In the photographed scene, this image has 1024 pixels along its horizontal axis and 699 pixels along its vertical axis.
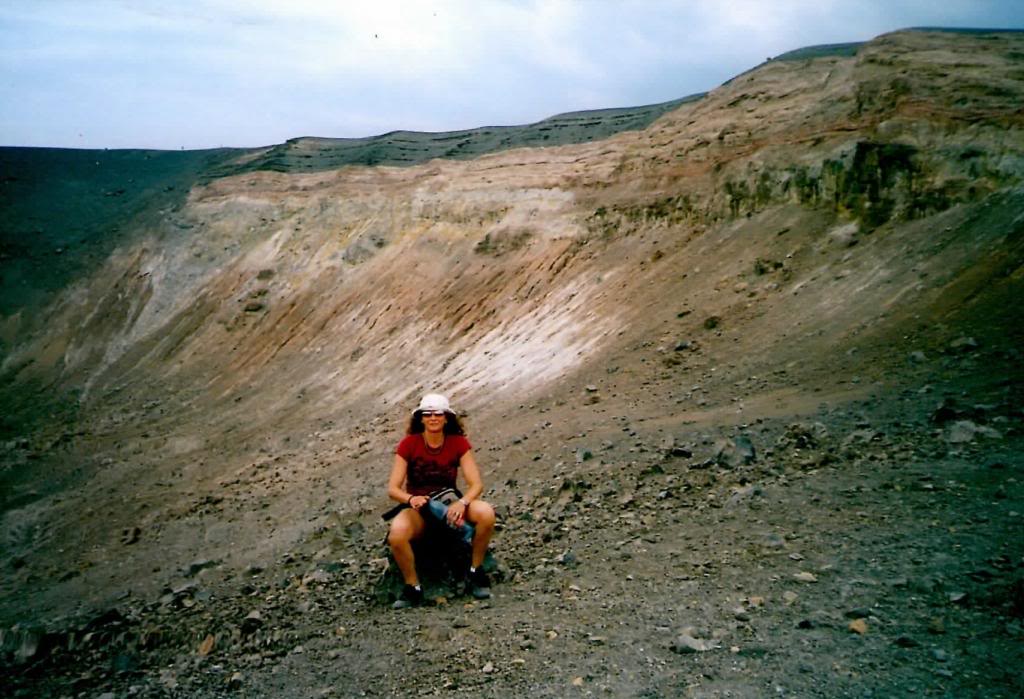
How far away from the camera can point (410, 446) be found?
5699mm

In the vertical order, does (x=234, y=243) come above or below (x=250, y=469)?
above

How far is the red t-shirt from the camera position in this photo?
18.7ft

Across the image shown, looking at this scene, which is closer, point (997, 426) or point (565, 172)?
point (997, 426)

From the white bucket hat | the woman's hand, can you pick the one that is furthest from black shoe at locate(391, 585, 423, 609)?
the white bucket hat

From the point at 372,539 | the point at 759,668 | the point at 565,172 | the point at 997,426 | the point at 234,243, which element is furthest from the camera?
the point at 234,243

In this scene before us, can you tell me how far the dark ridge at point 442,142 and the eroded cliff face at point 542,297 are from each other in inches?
29.3

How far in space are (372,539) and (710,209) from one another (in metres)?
8.52

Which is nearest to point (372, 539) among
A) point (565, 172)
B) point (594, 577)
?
point (594, 577)

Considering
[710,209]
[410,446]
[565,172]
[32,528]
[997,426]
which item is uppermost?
[565,172]

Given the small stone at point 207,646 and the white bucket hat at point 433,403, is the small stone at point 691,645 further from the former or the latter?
the small stone at point 207,646

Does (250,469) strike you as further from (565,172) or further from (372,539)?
(565,172)

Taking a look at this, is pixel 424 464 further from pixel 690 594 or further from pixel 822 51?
pixel 822 51

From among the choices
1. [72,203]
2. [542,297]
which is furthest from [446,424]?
[72,203]

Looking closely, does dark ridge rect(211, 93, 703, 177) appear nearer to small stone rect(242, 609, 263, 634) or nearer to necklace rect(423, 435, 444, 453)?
necklace rect(423, 435, 444, 453)
